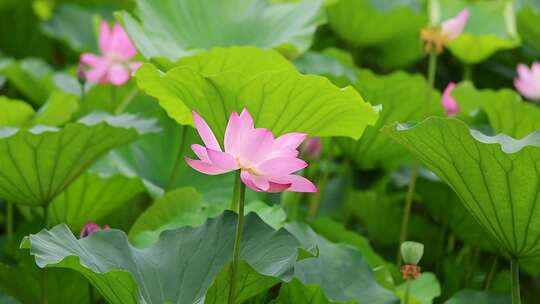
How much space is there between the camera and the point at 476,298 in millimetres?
1272

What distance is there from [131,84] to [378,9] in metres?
0.67

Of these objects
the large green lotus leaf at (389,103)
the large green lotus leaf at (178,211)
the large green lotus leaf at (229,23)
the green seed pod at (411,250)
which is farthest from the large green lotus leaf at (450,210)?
the green seed pod at (411,250)

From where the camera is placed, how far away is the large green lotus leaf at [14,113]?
144 cm

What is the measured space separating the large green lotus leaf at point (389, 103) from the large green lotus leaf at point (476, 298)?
32cm

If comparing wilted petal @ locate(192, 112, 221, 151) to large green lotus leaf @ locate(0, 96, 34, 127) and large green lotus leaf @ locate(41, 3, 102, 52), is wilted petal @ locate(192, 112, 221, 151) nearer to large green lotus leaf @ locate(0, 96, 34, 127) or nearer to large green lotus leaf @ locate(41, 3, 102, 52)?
large green lotus leaf @ locate(0, 96, 34, 127)

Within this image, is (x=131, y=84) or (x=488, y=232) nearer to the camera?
(x=488, y=232)

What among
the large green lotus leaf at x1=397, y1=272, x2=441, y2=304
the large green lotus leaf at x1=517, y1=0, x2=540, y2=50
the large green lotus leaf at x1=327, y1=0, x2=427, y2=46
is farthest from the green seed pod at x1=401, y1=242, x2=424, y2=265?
the large green lotus leaf at x1=517, y1=0, x2=540, y2=50

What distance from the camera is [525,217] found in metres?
1.05

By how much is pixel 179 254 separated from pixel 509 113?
→ 24.9 inches

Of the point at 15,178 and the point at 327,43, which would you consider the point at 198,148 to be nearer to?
the point at 15,178

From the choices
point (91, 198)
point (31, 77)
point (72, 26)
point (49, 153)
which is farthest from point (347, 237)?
point (72, 26)

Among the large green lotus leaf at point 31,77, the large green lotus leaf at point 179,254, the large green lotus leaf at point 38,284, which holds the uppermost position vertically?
the large green lotus leaf at point 179,254

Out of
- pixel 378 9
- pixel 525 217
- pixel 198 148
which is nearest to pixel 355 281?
pixel 525 217

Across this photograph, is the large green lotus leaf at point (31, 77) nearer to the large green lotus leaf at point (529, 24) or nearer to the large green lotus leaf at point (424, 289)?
the large green lotus leaf at point (424, 289)
